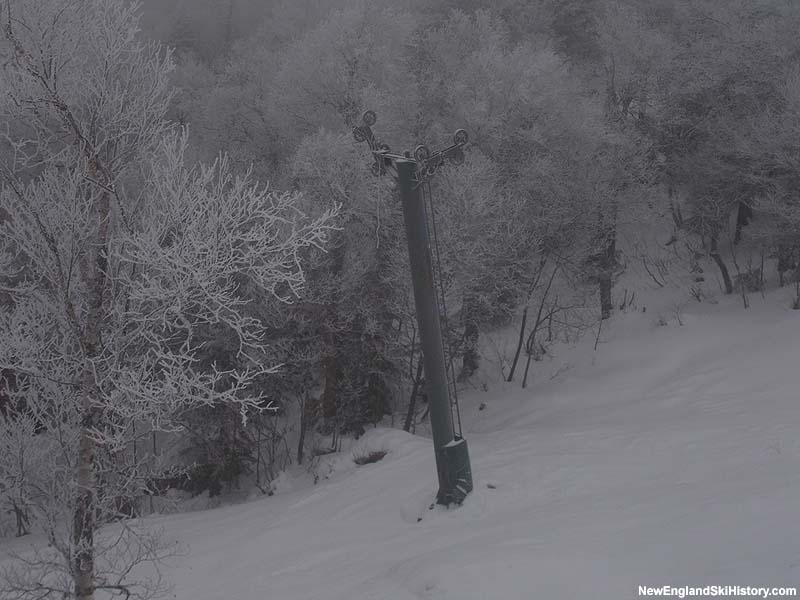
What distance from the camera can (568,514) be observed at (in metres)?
5.82

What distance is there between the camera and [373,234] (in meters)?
14.3

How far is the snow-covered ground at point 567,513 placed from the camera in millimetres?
4523

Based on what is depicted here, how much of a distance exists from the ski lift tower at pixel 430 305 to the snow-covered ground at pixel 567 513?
371mm

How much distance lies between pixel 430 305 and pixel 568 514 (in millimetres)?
2616

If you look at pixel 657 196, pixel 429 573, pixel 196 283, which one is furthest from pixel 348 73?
pixel 429 573

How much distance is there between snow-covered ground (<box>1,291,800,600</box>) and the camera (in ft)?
14.8

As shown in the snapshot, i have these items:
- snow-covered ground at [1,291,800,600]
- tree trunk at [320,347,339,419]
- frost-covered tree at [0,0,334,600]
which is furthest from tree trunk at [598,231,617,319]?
frost-covered tree at [0,0,334,600]

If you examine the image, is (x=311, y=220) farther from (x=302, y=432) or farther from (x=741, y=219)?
(x=741, y=219)

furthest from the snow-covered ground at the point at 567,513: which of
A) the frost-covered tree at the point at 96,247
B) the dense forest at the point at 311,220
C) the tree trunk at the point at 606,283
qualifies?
the tree trunk at the point at 606,283

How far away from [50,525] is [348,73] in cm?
1582

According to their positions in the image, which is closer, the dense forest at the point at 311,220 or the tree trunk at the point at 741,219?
the dense forest at the point at 311,220

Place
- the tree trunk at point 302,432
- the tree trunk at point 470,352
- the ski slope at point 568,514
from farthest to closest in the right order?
the tree trunk at point 470,352, the tree trunk at point 302,432, the ski slope at point 568,514

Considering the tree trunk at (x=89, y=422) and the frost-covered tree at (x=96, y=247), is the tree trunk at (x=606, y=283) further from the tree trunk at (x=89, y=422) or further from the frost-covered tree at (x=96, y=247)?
the tree trunk at (x=89, y=422)

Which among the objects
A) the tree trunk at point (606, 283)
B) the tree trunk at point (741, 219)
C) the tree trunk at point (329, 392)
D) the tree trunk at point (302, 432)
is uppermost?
the tree trunk at point (741, 219)
